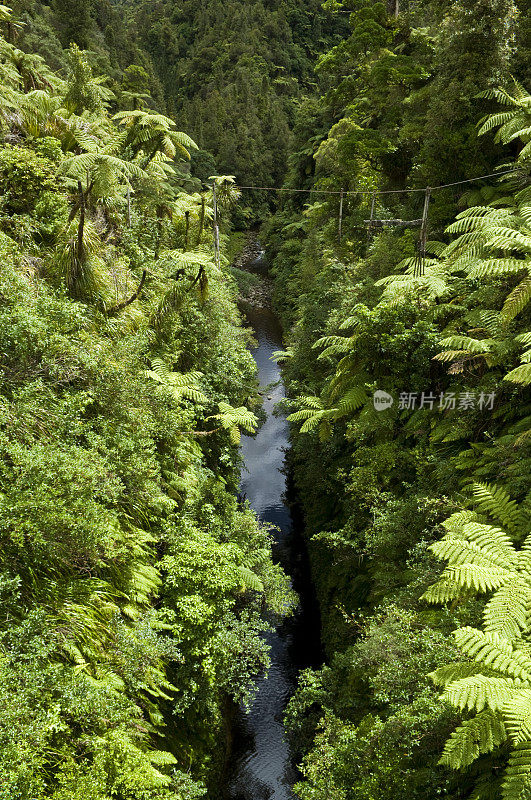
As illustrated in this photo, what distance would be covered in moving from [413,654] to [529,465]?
242 cm

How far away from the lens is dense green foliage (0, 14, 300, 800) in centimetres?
382

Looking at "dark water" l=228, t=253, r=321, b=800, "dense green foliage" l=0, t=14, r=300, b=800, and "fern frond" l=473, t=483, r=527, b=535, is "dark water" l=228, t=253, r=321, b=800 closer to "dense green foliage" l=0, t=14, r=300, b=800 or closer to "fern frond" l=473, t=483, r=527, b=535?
"dense green foliage" l=0, t=14, r=300, b=800

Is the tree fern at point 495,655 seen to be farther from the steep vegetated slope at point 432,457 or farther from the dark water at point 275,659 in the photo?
the dark water at point 275,659

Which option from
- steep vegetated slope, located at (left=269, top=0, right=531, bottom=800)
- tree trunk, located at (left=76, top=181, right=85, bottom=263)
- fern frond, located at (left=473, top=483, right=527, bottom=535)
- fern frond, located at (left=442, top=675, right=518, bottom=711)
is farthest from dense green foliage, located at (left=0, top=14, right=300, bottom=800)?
fern frond, located at (left=473, top=483, right=527, bottom=535)

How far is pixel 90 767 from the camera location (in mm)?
3631

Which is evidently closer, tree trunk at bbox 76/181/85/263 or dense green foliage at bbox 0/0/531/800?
dense green foliage at bbox 0/0/531/800

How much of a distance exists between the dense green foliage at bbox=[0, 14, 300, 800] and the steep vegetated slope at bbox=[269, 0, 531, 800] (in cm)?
158

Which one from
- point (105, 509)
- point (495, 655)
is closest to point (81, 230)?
point (105, 509)

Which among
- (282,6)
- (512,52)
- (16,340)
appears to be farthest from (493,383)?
(282,6)

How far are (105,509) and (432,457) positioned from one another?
183 inches

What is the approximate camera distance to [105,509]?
504 cm

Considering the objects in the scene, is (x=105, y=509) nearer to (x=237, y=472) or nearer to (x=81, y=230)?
(x=81, y=230)

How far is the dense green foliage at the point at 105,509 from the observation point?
3.82 m

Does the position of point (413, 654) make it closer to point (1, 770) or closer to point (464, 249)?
point (1, 770)
